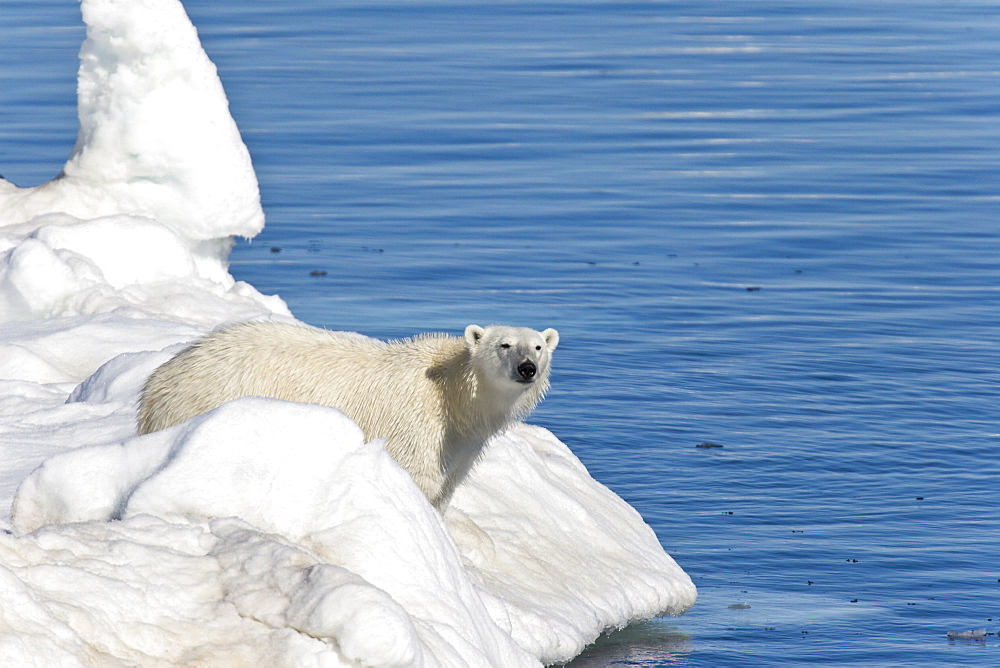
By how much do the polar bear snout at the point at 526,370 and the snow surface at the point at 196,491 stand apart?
893 mm

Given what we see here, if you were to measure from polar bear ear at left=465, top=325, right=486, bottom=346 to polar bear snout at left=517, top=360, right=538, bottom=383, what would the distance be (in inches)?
12.8

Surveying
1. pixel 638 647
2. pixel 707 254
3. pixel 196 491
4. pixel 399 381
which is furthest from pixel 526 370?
pixel 707 254

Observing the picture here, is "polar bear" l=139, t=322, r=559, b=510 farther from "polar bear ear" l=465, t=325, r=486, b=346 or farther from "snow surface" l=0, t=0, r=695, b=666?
"snow surface" l=0, t=0, r=695, b=666

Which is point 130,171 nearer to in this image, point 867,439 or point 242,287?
point 242,287

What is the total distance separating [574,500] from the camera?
33.0 ft

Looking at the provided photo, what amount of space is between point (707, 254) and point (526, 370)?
1361cm

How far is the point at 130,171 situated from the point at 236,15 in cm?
3101

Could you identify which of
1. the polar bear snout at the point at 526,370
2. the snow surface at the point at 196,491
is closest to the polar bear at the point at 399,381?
the polar bear snout at the point at 526,370

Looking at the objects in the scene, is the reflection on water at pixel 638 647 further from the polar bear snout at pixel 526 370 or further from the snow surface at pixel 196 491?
the polar bear snout at pixel 526 370

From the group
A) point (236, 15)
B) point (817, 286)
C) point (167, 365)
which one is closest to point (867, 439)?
point (817, 286)

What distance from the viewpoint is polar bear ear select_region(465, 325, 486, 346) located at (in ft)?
29.1

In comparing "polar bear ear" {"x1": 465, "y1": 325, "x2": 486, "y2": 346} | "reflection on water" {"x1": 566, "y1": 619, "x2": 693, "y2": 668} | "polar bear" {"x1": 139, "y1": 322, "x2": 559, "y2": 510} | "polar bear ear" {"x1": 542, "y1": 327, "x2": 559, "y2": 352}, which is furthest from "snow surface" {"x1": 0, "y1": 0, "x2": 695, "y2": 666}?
"polar bear ear" {"x1": 465, "y1": 325, "x2": 486, "y2": 346}

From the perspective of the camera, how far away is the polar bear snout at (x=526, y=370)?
8.78 m

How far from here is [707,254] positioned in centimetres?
2203
